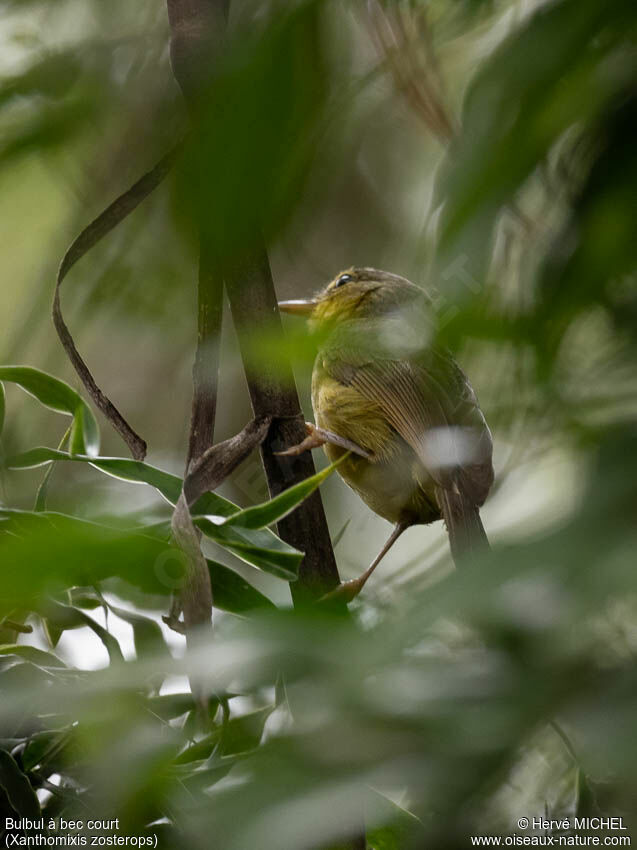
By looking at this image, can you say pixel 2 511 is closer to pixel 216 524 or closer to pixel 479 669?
pixel 216 524

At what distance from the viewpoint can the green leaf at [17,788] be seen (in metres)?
1.03

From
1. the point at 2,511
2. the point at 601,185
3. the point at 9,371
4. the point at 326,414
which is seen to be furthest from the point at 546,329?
the point at 326,414

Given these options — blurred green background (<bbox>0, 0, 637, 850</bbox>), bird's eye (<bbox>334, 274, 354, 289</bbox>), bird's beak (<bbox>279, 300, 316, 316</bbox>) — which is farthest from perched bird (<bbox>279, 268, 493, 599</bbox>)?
blurred green background (<bbox>0, 0, 637, 850</bbox>)

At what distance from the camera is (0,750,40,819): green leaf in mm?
1028

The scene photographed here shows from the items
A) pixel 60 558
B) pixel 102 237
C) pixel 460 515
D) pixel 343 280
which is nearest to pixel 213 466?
pixel 102 237

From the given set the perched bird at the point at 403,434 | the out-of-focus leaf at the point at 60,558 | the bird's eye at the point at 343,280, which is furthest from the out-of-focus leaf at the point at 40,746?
the bird's eye at the point at 343,280

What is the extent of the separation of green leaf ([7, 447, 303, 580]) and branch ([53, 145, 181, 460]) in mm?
52

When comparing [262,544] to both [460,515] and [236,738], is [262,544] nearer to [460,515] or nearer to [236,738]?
[236,738]

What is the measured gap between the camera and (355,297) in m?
3.06

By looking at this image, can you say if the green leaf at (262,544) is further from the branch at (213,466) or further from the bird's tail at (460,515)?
the bird's tail at (460,515)

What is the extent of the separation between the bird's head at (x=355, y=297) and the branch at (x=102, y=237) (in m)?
1.89

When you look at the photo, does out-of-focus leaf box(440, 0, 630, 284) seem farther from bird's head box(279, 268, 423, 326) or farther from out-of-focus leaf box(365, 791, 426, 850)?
bird's head box(279, 268, 423, 326)

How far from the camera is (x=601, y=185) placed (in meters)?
0.49

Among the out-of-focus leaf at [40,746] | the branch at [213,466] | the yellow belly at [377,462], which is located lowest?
the out-of-focus leaf at [40,746]
